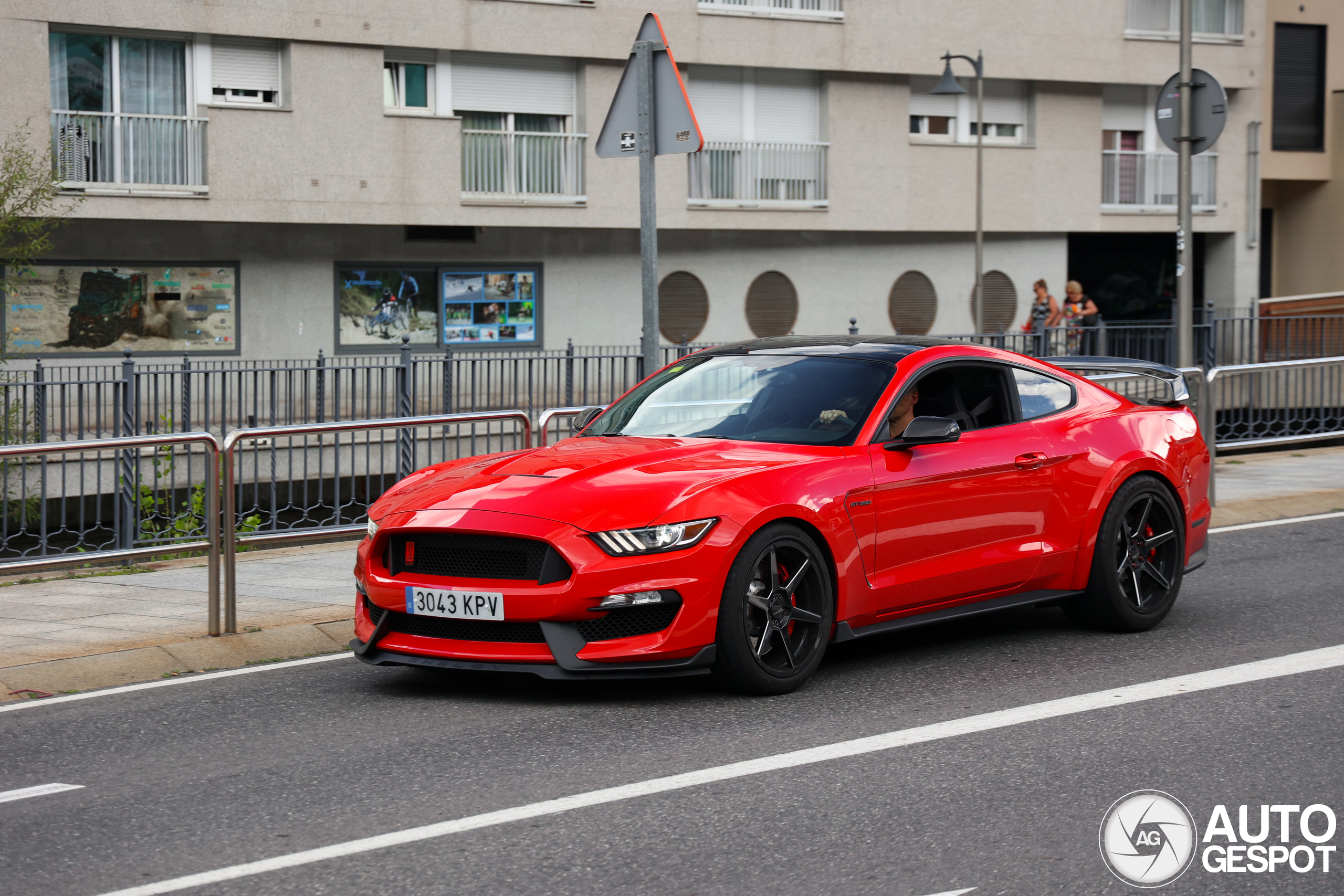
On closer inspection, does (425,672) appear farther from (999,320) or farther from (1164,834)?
(999,320)

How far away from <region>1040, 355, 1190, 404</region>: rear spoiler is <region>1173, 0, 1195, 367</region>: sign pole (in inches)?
115

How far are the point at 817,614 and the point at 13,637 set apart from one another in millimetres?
4068

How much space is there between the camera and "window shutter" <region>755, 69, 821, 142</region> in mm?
30766

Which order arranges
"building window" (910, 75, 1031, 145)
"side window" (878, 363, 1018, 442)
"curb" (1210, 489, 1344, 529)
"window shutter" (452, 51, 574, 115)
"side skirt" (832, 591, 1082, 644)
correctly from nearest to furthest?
"side skirt" (832, 591, 1082, 644)
"side window" (878, 363, 1018, 442)
"curb" (1210, 489, 1344, 529)
"window shutter" (452, 51, 574, 115)
"building window" (910, 75, 1031, 145)

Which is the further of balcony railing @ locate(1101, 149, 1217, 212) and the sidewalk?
balcony railing @ locate(1101, 149, 1217, 212)

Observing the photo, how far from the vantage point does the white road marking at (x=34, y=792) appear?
531 cm

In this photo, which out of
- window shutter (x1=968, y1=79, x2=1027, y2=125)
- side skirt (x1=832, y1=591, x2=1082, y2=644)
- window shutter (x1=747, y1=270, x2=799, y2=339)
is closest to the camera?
side skirt (x1=832, y1=591, x2=1082, y2=644)

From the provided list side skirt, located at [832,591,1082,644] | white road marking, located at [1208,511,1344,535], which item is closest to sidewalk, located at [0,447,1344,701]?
side skirt, located at [832,591,1082,644]

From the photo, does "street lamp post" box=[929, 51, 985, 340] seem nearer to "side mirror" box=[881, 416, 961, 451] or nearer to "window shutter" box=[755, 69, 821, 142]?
"window shutter" box=[755, 69, 821, 142]

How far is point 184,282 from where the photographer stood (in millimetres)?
26688

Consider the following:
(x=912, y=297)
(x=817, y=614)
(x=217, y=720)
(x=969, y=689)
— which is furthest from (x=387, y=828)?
(x=912, y=297)

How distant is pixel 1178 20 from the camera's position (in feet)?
113

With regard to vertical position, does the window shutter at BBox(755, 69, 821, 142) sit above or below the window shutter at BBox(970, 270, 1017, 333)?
above

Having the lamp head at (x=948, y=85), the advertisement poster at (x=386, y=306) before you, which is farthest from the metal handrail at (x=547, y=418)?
the lamp head at (x=948, y=85)
